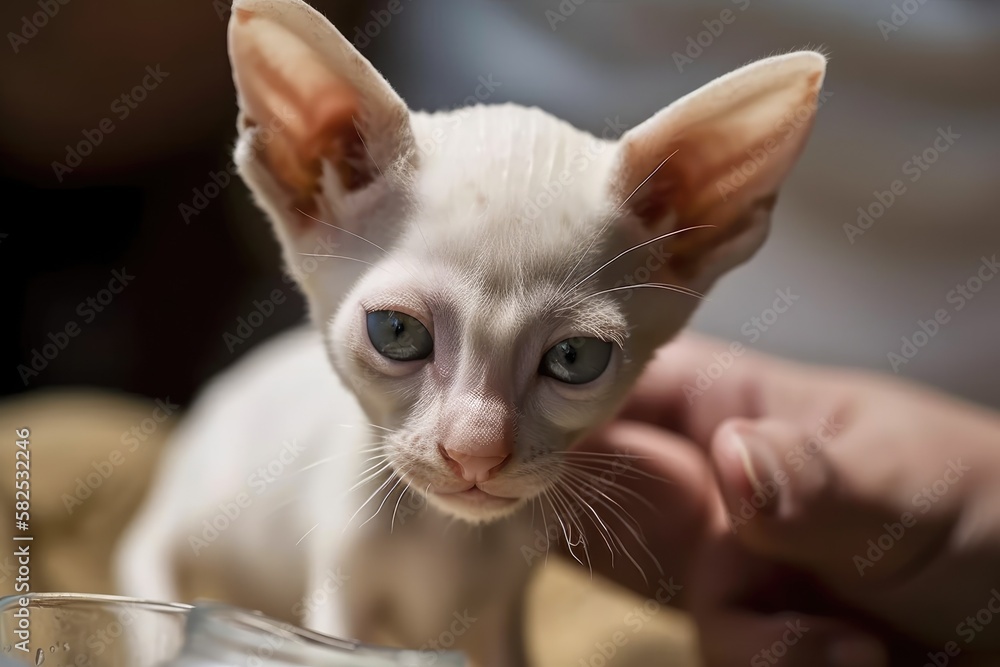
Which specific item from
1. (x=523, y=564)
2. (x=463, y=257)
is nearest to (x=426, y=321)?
(x=463, y=257)

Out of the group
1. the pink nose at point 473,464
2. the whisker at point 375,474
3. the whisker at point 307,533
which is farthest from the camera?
the whisker at point 307,533

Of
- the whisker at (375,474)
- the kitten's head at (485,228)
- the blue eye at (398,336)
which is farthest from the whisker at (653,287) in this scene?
the whisker at (375,474)

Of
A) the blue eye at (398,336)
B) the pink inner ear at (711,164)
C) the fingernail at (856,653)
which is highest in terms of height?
the pink inner ear at (711,164)

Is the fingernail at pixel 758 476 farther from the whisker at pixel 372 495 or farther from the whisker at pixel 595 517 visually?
the whisker at pixel 372 495

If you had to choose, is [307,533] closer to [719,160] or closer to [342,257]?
[342,257]

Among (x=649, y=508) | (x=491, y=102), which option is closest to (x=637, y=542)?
(x=649, y=508)

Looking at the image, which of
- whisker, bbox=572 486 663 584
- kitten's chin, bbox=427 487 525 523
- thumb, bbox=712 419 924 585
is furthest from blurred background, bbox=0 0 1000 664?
kitten's chin, bbox=427 487 525 523
